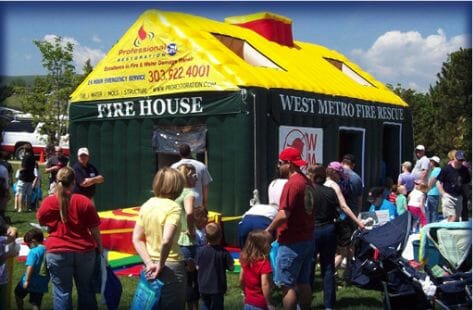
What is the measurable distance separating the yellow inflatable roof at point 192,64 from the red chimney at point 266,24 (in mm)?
426

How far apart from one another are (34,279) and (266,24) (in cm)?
939

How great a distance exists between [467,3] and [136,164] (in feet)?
24.4

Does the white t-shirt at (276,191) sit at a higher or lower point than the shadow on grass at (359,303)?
higher

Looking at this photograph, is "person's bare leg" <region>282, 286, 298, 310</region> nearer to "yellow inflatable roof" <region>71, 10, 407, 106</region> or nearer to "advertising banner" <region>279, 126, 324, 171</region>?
"yellow inflatable roof" <region>71, 10, 407, 106</region>

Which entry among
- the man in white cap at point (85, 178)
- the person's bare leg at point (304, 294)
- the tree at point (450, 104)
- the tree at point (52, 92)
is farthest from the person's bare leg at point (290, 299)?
the tree at point (450, 104)

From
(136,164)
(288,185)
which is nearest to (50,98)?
(136,164)

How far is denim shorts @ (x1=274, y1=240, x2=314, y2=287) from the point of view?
5.48 m

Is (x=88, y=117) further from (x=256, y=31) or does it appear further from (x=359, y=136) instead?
(x=359, y=136)

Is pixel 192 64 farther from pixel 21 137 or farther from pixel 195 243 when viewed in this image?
pixel 21 137

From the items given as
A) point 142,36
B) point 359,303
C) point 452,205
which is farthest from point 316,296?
point 142,36

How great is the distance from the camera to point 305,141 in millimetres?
11398

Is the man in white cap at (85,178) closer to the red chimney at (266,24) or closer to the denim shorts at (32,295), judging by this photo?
the denim shorts at (32,295)

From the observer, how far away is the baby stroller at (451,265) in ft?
17.6

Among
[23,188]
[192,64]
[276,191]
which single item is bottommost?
[23,188]
